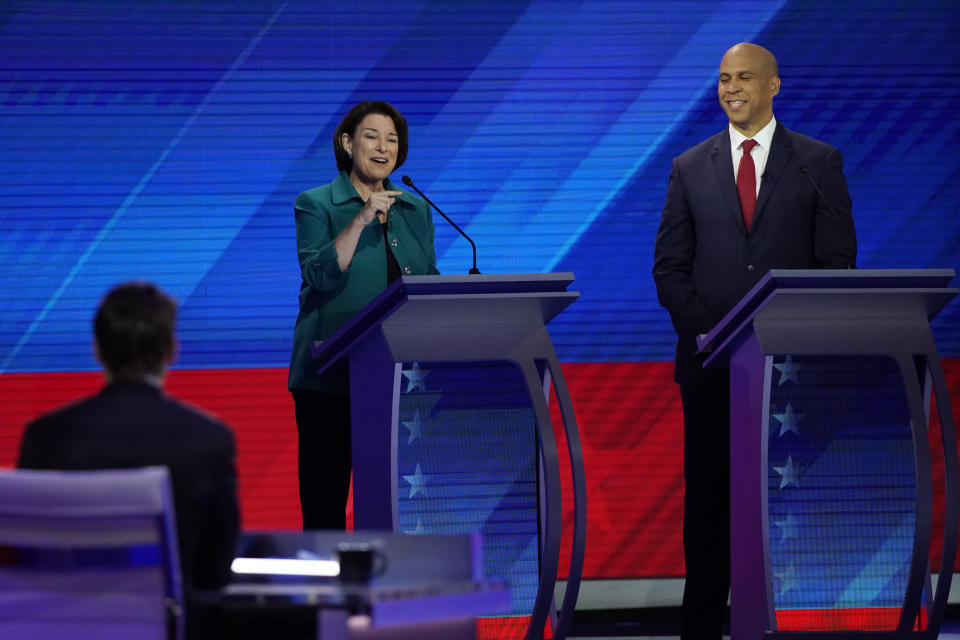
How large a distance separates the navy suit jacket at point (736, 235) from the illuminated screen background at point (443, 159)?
155cm

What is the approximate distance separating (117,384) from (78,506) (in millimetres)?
262

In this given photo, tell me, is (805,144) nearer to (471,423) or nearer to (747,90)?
(747,90)

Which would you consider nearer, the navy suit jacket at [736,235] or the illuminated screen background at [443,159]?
the navy suit jacket at [736,235]

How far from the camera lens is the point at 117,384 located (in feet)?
5.95

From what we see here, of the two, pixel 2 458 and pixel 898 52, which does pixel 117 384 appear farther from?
pixel 898 52

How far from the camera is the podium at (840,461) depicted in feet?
9.81

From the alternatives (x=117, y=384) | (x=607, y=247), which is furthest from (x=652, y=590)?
(x=117, y=384)

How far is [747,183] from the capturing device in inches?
138

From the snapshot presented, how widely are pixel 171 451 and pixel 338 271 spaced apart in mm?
1573

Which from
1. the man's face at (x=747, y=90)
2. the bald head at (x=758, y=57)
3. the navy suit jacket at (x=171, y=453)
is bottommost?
the navy suit jacket at (x=171, y=453)

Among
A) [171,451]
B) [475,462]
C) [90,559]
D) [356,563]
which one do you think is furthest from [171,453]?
[475,462]

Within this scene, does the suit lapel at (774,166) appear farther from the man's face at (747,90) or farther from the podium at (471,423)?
the podium at (471,423)

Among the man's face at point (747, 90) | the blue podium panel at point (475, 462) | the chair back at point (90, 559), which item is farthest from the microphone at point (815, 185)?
the chair back at point (90, 559)

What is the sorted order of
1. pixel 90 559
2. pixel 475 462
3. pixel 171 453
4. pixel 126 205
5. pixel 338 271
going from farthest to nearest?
1. pixel 126 205
2. pixel 338 271
3. pixel 475 462
4. pixel 171 453
5. pixel 90 559
